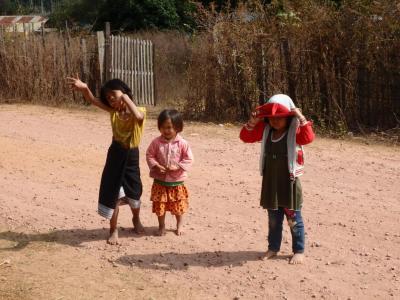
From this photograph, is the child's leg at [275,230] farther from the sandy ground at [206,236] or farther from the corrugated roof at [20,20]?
the corrugated roof at [20,20]

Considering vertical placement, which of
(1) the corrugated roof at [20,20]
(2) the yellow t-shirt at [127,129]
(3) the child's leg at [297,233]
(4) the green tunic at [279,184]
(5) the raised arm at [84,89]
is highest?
(1) the corrugated roof at [20,20]

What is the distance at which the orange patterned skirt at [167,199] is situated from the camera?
557 cm

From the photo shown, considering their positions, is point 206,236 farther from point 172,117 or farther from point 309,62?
point 309,62

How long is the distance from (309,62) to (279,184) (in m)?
7.52

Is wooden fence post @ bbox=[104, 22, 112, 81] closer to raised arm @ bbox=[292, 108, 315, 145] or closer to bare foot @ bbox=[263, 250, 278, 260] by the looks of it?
bare foot @ bbox=[263, 250, 278, 260]

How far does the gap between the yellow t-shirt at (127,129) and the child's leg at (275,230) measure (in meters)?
1.31

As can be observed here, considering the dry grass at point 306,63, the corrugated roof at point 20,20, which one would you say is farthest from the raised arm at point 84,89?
the corrugated roof at point 20,20

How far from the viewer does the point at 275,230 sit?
16.4ft

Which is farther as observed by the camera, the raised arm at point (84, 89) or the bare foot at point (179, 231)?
the bare foot at point (179, 231)

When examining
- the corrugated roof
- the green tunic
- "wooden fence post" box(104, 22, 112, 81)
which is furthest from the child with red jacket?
the corrugated roof

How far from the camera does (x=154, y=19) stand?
29766mm

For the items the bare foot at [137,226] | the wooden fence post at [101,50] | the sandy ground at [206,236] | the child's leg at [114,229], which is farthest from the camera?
the wooden fence post at [101,50]

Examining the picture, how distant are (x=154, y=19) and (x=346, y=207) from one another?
24.3 m

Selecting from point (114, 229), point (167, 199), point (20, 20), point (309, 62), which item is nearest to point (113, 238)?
point (114, 229)
